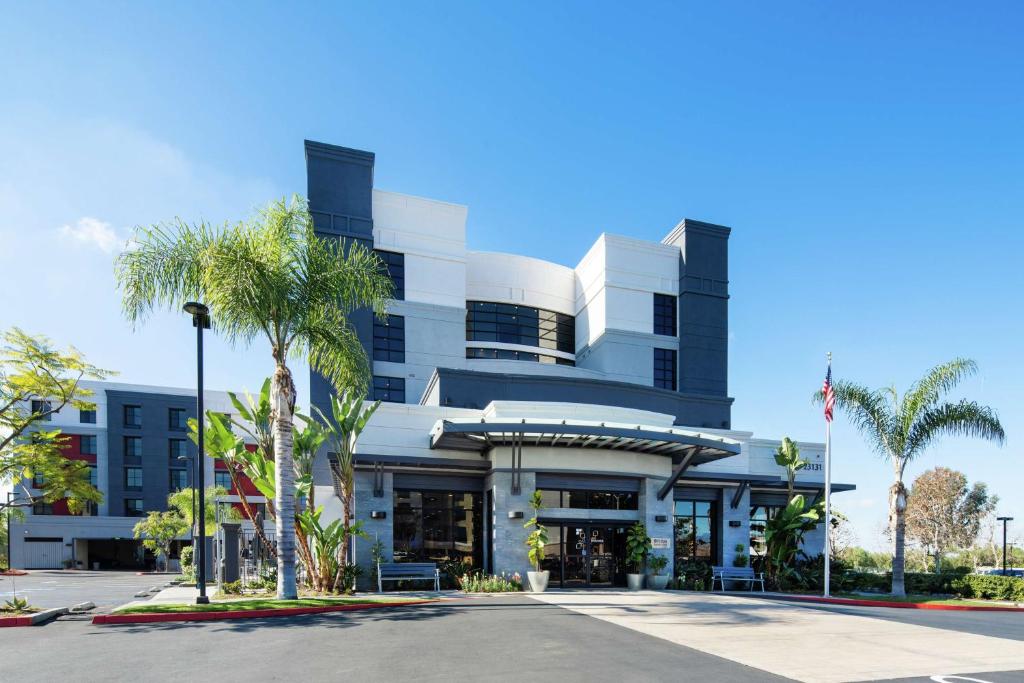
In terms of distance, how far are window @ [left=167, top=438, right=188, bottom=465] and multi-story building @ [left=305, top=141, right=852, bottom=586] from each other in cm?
3551

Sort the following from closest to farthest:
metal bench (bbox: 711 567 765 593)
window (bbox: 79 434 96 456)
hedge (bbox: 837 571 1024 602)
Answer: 1. metal bench (bbox: 711 567 765 593)
2. hedge (bbox: 837 571 1024 602)
3. window (bbox: 79 434 96 456)

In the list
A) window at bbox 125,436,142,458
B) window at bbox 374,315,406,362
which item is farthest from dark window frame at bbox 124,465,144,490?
window at bbox 374,315,406,362

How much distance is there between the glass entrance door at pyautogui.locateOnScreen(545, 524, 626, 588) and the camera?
73.2ft

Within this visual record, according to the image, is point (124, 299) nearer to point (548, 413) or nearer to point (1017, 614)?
point (548, 413)

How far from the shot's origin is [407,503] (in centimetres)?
2250

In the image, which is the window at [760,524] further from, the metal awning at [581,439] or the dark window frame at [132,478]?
the dark window frame at [132,478]

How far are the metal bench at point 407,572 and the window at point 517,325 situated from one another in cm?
1939

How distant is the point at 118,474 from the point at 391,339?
38625 mm

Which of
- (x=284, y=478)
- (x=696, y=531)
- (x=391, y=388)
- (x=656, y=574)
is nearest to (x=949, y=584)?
(x=696, y=531)

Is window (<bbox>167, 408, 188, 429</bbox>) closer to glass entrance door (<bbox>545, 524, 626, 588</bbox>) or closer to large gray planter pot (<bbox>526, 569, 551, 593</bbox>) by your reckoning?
glass entrance door (<bbox>545, 524, 626, 588</bbox>)

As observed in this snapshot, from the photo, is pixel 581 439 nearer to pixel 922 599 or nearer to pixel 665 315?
pixel 922 599

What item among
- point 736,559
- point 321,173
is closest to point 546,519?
point 736,559

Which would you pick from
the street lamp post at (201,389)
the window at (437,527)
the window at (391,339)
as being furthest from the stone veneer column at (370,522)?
the window at (391,339)

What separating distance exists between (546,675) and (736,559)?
18615 mm
